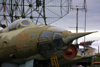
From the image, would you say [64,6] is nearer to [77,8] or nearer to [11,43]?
[77,8]

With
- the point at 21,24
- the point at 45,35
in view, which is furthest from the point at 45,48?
the point at 21,24

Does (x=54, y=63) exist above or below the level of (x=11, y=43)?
below

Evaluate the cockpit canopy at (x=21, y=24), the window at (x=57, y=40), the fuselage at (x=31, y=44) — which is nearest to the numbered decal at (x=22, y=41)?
the fuselage at (x=31, y=44)

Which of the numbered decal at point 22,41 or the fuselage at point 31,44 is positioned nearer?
the fuselage at point 31,44

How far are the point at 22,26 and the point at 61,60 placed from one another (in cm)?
288

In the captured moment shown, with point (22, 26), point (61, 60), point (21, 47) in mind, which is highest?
point (22, 26)

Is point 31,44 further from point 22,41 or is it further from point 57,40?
point 57,40

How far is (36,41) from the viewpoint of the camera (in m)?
10.9

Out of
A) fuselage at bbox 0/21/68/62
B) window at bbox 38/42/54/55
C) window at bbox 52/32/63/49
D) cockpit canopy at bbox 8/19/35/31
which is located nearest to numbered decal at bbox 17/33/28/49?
fuselage at bbox 0/21/68/62

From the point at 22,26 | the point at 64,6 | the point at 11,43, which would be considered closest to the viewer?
the point at 11,43

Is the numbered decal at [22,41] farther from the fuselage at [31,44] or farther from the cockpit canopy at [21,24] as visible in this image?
the cockpit canopy at [21,24]

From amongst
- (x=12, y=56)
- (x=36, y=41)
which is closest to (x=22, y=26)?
(x=12, y=56)

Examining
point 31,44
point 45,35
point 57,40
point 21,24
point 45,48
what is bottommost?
point 45,48

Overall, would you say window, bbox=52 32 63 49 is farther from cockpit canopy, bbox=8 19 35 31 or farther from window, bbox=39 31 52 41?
cockpit canopy, bbox=8 19 35 31
